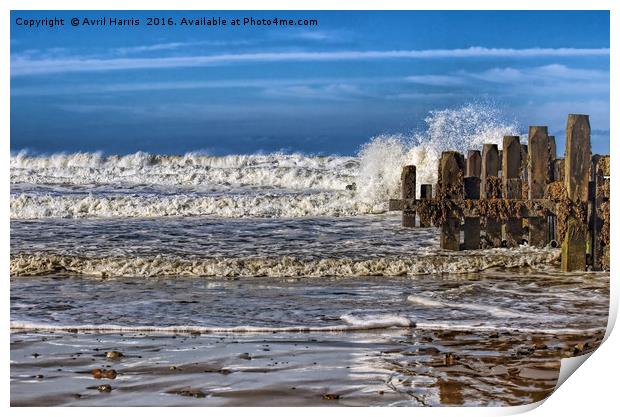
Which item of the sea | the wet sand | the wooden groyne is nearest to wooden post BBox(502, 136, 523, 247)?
the wooden groyne

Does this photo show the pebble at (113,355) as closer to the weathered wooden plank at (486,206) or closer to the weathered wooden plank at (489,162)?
the weathered wooden plank at (486,206)

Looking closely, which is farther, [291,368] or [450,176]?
[450,176]

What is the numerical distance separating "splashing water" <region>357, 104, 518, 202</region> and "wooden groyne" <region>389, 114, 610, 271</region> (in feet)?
11.7

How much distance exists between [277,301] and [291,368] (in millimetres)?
1905

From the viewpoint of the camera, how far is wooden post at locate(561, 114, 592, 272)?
24.1ft

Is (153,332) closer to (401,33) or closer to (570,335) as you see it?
(570,335)

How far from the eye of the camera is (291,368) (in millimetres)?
5062

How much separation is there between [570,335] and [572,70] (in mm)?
3614

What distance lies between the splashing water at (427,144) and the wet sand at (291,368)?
690 cm

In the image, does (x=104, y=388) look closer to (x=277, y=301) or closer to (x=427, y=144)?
(x=277, y=301)

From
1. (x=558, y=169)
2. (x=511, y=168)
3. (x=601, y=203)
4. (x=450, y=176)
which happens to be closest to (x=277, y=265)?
(x=450, y=176)

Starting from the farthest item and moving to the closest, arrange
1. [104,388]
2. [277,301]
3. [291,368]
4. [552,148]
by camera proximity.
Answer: [552,148]
[277,301]
[291,368]
[104,388]

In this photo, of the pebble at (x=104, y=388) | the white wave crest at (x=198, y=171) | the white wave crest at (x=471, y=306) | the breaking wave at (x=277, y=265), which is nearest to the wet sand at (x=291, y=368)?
the pebble at (x=104, y=388)

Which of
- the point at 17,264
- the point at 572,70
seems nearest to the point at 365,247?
the point at 572,70
